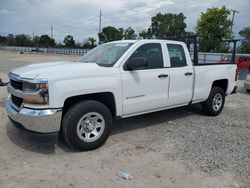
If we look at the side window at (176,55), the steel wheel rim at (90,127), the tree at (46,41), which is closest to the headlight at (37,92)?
the steel wheel rim at (90,127)

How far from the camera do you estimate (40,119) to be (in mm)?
3637

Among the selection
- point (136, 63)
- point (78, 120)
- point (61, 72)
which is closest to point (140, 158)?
point (78, 120)

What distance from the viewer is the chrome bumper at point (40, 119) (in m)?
3.64

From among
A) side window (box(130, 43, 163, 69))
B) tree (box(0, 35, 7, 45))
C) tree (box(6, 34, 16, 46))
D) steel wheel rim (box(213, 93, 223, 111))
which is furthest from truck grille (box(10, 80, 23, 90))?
tree (box(0, 35, 7, 45))

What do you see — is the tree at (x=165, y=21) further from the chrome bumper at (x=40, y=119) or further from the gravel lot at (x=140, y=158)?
the chrome bumper at (x=40, y=119)

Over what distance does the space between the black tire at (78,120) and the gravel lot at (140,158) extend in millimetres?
142

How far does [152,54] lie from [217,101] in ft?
8.57

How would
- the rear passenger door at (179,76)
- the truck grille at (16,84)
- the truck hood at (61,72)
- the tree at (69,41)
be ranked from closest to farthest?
1. the truck hood at (61,72)
2. the truck grille at (16,84)
3. the rear passenger door at (179,76)
4. the tree at (69,41)

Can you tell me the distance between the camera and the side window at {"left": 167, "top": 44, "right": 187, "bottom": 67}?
5.27 m

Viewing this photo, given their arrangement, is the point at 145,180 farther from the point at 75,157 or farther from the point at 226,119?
the point at 226,119

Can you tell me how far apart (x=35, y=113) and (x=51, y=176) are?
0.91 meters

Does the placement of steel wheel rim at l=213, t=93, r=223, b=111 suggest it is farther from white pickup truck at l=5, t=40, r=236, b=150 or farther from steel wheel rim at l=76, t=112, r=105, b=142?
steel wheel rim at l=76, t=112, r=105, b=142

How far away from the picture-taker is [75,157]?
3943 mm

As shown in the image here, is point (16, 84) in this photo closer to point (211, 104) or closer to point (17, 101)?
point (17, 101)
